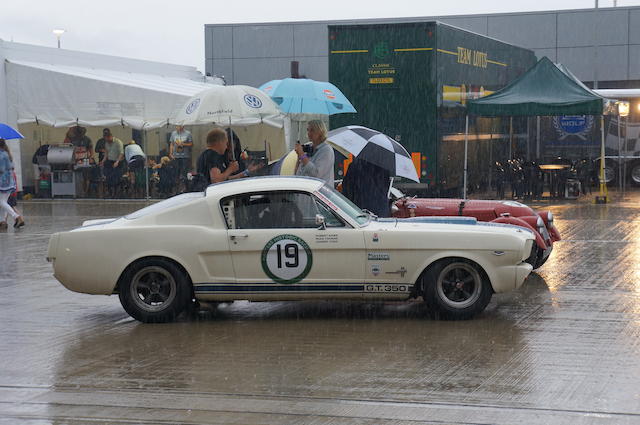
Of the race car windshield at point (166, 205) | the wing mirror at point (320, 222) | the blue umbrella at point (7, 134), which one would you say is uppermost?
the blue umbrella at point (7, 134)

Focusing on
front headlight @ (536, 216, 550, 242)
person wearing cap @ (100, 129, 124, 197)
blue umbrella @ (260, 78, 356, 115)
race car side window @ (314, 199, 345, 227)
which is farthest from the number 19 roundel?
person wearing cap @ (100, 129, 124, 197)

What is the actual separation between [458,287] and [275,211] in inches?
68.0

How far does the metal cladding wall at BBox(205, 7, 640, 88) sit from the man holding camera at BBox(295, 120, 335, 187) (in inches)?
1067

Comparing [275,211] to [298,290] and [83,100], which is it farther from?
[83,100]

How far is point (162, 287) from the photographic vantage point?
8.73m

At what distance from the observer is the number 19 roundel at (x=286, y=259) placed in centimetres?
850

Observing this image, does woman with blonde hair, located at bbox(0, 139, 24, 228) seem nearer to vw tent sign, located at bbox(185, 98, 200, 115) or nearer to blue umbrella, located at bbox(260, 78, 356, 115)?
vw tent sign, located at bbox(185, 98, 200, 115)

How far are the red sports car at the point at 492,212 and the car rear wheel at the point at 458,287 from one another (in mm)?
2421

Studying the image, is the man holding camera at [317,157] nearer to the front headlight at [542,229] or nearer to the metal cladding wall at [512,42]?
the front headlight at [542,229]

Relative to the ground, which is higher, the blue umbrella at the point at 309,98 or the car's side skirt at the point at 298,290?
the blue umbrella at the point at 309,98

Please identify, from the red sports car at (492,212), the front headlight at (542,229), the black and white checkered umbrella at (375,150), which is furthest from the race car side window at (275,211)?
the front headlight at (542,229)

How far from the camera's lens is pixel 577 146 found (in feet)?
94.3

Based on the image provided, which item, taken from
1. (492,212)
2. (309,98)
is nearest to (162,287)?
(492,212)

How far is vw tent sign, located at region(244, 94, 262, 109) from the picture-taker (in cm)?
1510
